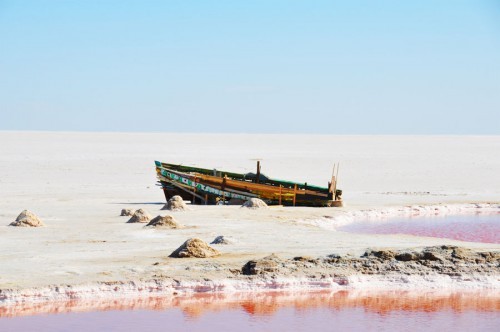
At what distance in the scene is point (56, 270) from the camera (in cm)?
1442

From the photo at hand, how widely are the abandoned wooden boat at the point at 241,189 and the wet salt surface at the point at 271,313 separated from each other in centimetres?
1280

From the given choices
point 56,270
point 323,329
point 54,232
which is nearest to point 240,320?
point 323,329

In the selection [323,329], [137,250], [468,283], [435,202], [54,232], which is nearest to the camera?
[323,329]

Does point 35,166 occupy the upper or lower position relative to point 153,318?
upper

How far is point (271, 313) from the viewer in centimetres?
1327

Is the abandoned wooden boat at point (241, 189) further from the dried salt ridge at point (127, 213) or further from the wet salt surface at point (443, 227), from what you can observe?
the dried salt ridge at point (127, 213)

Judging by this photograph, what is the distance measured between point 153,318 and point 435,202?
1825 cm

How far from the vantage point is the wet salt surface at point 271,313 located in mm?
12422

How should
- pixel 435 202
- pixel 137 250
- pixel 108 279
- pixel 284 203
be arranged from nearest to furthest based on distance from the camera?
pixel 108 279
pixel 137 250
pixel 284 203
pixel 435 202

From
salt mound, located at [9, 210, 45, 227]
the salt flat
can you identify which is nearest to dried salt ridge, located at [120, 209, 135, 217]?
the salt flat

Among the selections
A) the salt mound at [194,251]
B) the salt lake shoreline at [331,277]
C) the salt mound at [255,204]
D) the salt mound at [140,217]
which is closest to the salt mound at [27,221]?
the salt mound at [140,217]

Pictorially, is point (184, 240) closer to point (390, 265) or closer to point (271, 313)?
point (390, 265)

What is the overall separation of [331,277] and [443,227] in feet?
30.3

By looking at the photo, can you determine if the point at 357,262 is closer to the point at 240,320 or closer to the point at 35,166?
the point at 240,320
